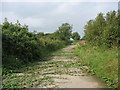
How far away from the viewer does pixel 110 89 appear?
3973 mm

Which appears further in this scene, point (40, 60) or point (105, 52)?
point (40, 60)

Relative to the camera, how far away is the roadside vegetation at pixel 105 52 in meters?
4.86

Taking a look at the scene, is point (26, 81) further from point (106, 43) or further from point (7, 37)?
point (106, 43)

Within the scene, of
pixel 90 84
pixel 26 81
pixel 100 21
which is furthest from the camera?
pixel 100 21

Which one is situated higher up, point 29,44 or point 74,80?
point 29,44

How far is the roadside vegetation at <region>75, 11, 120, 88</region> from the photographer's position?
4856mm

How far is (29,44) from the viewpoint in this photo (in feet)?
32.4

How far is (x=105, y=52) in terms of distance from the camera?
7.74m

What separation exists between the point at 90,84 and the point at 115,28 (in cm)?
581

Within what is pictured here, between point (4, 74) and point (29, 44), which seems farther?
point (29, 44)

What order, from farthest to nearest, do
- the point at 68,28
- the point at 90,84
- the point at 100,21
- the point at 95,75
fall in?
the point at 68,28, the point at 100,21, the point at 95,75, the point at 90,84

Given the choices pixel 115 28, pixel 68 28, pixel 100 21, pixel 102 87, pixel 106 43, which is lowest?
pixel 102 87

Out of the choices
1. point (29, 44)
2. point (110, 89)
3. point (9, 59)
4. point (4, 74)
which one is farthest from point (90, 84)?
point (29, 44)

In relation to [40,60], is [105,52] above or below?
above
